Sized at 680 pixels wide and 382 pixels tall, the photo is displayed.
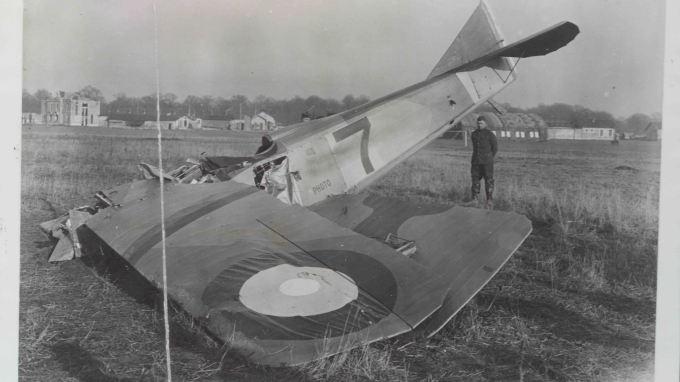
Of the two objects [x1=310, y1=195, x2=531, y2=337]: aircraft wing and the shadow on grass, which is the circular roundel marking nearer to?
[x1=310, y1=195, x2=531, y2=337]: aircraft wing

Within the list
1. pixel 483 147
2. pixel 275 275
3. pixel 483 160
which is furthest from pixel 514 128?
pixel 275 275

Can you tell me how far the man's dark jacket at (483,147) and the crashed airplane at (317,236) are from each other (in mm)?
1477

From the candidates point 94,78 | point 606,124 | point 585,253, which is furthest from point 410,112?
point 606,124

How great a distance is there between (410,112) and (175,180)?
3683 mm

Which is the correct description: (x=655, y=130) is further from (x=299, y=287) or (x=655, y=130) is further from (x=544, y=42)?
(x=299, y=287)

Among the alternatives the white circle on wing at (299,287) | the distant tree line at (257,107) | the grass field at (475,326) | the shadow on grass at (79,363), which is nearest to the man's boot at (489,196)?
the grass field at (475,326)

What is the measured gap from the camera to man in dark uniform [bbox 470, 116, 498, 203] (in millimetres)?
8781

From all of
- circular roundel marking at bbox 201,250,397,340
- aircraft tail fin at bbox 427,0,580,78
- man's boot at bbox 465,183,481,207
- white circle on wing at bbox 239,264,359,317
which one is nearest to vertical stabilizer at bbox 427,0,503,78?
aircraft tail fin at bbox 427,0,580,78

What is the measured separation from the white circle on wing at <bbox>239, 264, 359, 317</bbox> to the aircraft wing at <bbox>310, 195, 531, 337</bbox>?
2.22ft

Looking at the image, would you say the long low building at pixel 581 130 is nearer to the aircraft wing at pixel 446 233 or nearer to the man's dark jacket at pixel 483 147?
the man's dark jacket at pixel 483 147

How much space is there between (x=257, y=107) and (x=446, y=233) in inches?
777

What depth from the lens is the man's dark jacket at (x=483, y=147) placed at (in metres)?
8.83

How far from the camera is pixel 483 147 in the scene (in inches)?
350

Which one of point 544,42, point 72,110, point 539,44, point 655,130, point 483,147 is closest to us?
point 655,130
